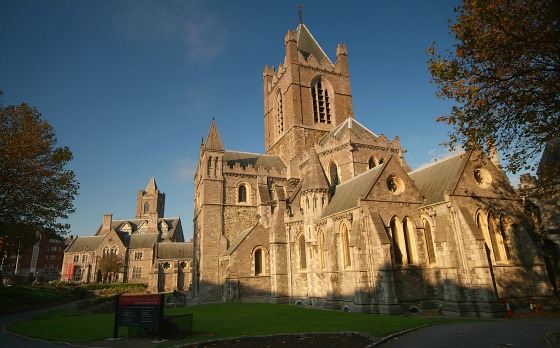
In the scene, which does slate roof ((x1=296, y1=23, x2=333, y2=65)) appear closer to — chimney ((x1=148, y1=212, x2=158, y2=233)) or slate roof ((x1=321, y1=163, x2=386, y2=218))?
slate roof ((x1=321, y1=163, x2=386, y2=218))

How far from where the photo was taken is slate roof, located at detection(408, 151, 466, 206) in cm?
2070

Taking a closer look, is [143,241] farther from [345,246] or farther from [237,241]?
[345,246]

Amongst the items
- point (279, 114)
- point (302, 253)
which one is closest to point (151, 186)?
point (279, 114)

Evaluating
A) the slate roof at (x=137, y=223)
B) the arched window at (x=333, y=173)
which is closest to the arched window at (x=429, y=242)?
the arched window at (x=333, y=173)

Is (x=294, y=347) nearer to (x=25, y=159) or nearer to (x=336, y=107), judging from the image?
(x=25, y=159)

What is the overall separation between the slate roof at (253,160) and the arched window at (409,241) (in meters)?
18.2

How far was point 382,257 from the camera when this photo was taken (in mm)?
19062

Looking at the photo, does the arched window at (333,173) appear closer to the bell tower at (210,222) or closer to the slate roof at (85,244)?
the bell tower at (210,222)

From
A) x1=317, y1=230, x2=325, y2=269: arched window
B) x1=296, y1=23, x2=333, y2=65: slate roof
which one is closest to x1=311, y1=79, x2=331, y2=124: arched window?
x1=296, y1=23, x2=333, y2=65: slate roof

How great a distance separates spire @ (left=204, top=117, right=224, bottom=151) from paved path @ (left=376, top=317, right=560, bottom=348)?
26.4m

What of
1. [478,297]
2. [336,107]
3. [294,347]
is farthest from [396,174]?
[336,107]

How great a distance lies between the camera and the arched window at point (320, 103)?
42.5 meters

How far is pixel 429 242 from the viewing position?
68.8ft

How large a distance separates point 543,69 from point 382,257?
39.3ft
